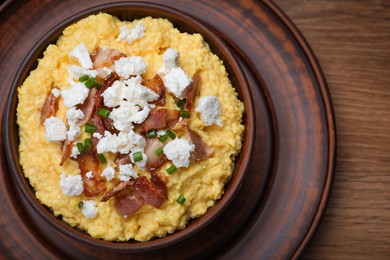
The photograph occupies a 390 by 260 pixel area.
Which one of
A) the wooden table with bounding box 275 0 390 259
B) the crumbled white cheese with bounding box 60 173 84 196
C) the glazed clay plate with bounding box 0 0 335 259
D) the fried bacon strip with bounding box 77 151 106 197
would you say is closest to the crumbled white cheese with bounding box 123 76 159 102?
the fried bacon strip with bounding box 77 151 106 197

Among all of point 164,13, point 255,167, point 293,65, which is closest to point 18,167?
point 164,13

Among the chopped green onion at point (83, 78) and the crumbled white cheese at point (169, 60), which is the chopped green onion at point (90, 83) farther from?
the crumbled white cheese at point (169, 60)

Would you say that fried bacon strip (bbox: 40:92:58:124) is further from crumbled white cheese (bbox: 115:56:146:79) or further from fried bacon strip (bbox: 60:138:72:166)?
crumbled white cheese (bbox: 115:56:146:79)

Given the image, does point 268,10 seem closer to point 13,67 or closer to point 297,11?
point 297,11

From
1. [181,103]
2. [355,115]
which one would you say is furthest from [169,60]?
[355,115]

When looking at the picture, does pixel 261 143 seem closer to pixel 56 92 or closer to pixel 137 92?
pixel 137 92

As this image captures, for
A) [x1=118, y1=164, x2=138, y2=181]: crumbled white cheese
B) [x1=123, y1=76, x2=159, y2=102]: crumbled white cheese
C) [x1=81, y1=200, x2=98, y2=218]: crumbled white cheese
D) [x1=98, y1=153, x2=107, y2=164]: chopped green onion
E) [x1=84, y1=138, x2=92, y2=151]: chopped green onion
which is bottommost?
[x1=81, y1=200, x2=98, y2=218]: crumbled white cheese
